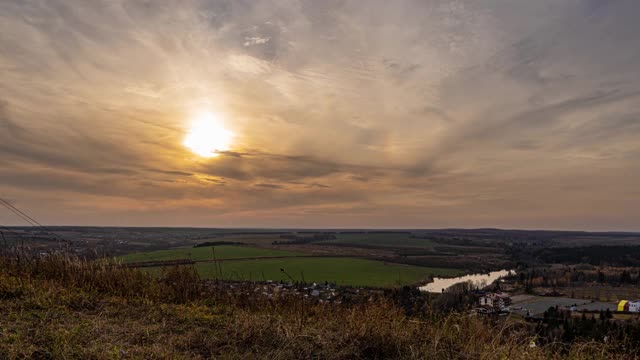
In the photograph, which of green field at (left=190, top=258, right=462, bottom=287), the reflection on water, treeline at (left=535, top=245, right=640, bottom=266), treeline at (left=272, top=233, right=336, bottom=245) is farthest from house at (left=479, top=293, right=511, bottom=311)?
treeline at (left=272, top=233, right=336, bottom=245)

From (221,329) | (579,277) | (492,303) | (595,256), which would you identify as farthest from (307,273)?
(595,256)

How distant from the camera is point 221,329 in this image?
211 inches

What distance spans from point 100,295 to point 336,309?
165 inches

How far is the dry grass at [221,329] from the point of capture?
4.23m

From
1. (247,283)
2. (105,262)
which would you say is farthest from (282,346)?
(105,262)

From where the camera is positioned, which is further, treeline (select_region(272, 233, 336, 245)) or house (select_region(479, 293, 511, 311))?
treeline (select_region(272, 233, 336, 245))

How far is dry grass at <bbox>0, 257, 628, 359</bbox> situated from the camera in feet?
13.9

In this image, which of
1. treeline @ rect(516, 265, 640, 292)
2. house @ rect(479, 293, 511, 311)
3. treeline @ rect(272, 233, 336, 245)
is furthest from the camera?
treeline @ rect(272, 233, 336, 245)

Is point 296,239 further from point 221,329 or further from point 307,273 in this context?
point 221,329

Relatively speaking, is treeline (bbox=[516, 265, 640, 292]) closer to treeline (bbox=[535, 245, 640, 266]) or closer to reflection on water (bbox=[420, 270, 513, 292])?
reflection on water (bbox=[420, 270, 513, 292])

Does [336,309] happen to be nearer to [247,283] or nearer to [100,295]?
[247,283]

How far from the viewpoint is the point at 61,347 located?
408cm

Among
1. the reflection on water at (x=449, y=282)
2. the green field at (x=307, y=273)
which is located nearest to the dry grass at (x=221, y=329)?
the green field at (x=307, y=273)

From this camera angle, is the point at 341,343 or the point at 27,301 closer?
the point at 341,343
